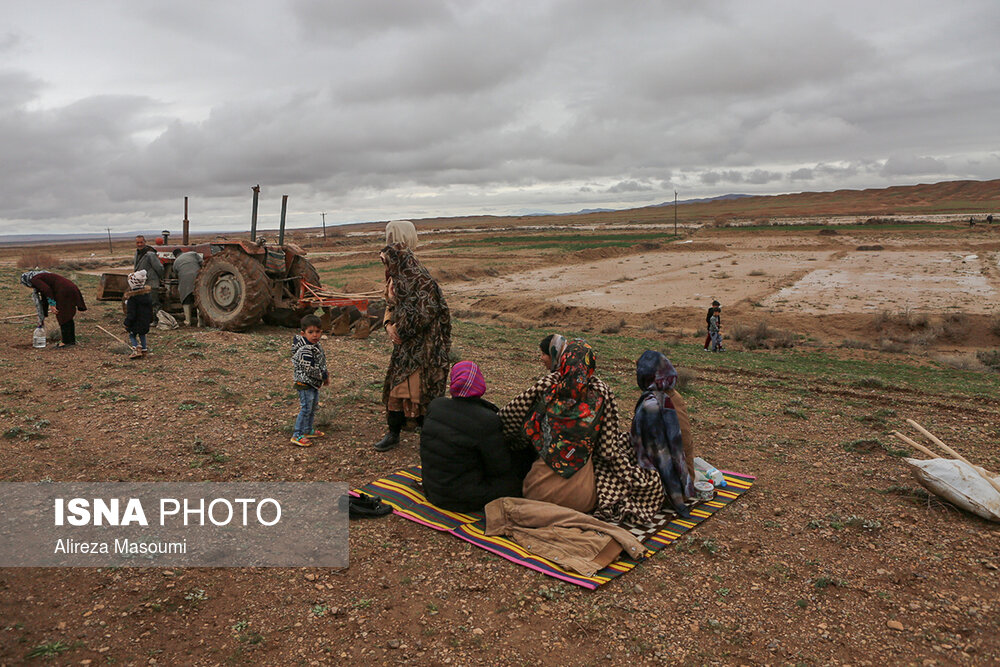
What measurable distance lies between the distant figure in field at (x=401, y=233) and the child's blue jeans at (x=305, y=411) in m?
1.63

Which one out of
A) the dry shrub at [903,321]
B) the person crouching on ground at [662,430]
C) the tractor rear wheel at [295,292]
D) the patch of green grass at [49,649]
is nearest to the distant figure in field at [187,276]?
the tractor rear wheel at [295,292]

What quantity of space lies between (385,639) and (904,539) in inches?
146

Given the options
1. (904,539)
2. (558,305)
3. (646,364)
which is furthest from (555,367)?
(558,305)

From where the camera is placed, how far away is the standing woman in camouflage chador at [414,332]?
5820 mm

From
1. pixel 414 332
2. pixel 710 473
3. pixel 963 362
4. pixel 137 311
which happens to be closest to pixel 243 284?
pixel 137 311

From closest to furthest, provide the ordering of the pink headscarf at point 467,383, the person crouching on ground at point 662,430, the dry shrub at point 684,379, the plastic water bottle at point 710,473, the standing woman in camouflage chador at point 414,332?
the pink headscarf at point 467,383, the person crouching on ground at point 662,430, the plastic water bottle at point 710,473, the standing woman in camouflage chador at point 414,332, the dry shrub at point 684,379

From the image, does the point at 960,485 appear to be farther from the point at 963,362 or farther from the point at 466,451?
the point at 963,362

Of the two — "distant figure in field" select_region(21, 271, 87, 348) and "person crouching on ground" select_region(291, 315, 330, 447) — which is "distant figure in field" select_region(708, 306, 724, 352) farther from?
"distant figure in field" select_region(21, 271, 87, 348)

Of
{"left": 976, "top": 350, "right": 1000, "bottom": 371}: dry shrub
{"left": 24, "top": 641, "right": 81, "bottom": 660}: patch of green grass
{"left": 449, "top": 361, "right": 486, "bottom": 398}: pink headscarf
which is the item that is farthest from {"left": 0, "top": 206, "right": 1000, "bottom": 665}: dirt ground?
{"left": 976, "top": 350, "right": 1000, "bottom": 371}: dry shrub

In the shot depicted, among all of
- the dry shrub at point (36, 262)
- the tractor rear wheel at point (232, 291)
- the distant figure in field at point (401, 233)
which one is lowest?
the tractor rear wheel at point (232, 291)

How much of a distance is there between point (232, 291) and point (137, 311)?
246 cm

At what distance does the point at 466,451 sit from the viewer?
15.1 feet

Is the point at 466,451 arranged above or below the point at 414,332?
below

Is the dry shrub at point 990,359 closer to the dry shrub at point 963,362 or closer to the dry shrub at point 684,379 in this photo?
the dry shrub at point 963,362
